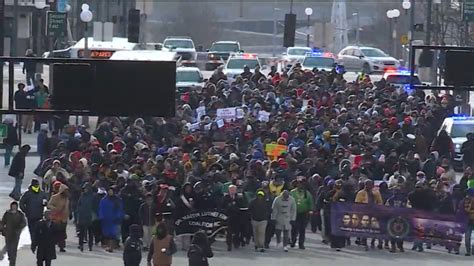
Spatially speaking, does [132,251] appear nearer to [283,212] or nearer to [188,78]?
[283,212]

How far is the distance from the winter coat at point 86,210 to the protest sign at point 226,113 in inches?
395

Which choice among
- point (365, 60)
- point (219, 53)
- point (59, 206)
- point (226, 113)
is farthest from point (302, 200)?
point (365, 60)

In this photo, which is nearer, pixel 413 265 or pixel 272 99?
pixel 413 265

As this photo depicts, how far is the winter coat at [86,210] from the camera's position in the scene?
24625mm

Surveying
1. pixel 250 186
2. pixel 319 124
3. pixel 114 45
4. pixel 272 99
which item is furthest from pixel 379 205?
pixel 114 45

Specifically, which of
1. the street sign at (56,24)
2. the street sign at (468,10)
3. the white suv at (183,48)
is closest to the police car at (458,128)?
the street sign at (468,10)

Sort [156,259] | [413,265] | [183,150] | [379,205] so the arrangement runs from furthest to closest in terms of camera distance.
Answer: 1. [183,150]
2. [379,205]
3. [413,265]
4. [156,259]

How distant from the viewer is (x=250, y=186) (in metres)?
25.5

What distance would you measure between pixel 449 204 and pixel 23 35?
163 ft

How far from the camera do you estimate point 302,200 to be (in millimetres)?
25422

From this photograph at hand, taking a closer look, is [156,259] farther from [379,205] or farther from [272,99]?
[272,99]

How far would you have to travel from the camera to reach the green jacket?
25416 millimetres

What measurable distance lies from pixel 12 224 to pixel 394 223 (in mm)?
6773

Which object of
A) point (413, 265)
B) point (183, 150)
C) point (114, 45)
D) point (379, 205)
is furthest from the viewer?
point (114, 45)
